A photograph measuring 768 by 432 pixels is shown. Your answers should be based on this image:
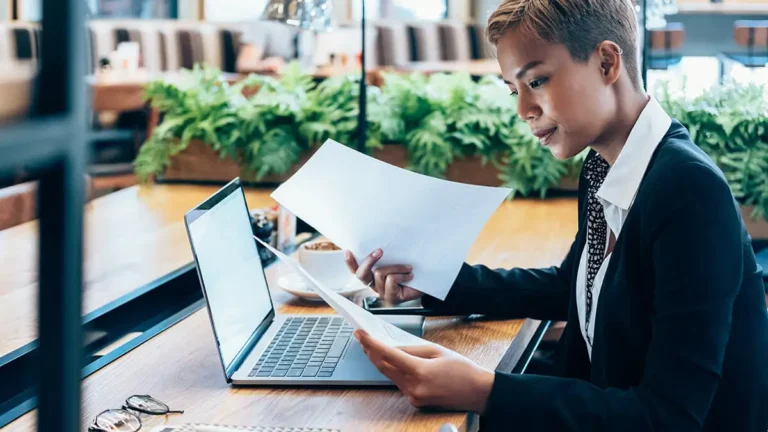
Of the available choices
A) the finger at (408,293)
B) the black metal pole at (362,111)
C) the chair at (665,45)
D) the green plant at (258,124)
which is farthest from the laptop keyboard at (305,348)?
the chair at (665,45)

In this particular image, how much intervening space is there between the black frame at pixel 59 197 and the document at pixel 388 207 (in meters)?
1.05

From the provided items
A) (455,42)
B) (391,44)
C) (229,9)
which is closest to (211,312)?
(391,44)

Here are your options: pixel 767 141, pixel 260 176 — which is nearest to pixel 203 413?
pixel 260 176

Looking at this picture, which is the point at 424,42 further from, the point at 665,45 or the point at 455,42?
the point at 665,45

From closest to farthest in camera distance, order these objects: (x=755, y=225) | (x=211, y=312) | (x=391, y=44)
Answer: (x=211, y=312) < (x=755, y=225) < (x=391, y=44)

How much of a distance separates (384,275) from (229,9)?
10.9 m

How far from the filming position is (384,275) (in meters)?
1.46

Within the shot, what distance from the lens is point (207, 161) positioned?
293cm

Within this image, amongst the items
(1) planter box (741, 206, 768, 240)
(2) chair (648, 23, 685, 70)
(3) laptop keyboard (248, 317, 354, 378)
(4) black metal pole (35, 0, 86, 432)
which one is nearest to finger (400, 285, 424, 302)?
(3) laptop keyboard (248, 317, 354, 378)

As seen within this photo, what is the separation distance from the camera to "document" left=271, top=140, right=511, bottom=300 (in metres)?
1.38

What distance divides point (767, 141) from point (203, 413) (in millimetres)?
2115

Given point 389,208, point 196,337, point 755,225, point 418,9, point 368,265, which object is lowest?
point 755,225

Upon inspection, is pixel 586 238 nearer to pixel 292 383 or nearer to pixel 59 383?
pixel 292 383

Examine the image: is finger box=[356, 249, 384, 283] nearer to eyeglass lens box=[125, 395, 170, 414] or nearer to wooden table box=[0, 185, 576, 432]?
wooden table box=[0, 185, 576, 432]
